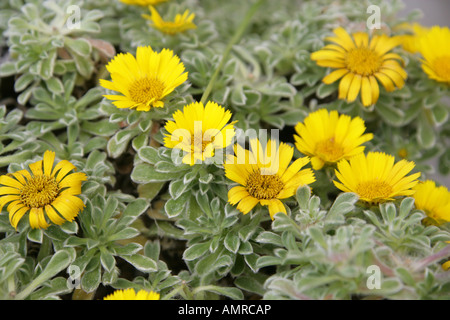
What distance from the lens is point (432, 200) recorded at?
1483 millimetres

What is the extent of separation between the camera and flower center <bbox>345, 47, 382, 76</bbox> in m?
1.69

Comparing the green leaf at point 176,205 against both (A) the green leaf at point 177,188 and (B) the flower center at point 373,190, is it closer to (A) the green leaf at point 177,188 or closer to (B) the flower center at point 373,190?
(A) the green leaf at point 177,188

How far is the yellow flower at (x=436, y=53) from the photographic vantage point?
1.74 m

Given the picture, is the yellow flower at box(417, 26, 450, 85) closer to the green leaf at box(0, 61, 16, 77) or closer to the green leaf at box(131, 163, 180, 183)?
the green leaf at box(131, 163, 180, 183)

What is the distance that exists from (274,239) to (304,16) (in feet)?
3.73

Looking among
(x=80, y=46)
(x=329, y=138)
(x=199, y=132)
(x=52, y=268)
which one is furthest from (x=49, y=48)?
(x=329, y=138)

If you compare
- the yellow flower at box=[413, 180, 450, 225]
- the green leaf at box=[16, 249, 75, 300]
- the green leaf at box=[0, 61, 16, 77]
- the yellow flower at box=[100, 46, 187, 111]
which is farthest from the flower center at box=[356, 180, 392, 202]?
the green leaf at box=[0, 61, 16, 77]

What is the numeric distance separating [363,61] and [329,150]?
1.25 ft

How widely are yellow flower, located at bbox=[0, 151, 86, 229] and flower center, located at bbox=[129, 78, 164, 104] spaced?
295 mm

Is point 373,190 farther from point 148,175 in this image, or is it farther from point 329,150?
point 148,175

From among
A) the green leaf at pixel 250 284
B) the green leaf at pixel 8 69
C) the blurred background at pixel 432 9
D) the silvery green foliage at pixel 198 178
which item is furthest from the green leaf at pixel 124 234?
the blurred background at pixel 432 9

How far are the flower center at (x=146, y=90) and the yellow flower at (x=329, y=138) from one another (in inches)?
18.6
